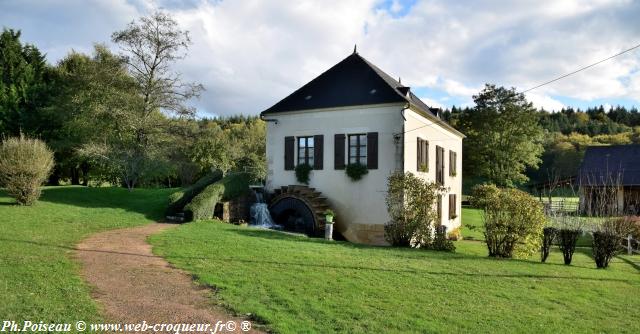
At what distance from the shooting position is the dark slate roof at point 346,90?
1812cm

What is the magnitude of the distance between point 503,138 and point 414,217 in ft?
106

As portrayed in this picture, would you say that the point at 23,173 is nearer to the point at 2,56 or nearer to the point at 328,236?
the point at 328,236

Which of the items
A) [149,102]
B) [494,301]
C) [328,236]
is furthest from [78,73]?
[494,301]

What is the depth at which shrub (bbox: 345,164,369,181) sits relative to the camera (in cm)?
1794

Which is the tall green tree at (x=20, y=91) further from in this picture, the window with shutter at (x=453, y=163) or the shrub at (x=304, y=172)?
the window with shutter at (x=453, y=163)

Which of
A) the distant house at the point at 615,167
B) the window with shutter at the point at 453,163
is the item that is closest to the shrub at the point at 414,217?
the window with shutter at the point at 453,163

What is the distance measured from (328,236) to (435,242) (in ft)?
13.4

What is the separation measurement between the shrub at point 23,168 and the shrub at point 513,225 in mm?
14885

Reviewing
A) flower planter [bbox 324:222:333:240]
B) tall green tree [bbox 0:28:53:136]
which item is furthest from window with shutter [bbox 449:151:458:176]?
tall green tree [bbox 0:28:53:136]

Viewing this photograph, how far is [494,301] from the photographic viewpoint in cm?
720

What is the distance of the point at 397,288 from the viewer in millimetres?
7633

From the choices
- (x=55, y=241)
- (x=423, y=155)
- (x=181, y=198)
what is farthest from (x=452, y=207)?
(x=55, y=241)

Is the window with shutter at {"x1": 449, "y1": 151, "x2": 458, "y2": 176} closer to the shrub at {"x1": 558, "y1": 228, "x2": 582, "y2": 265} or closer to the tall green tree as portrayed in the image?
the shrub at {"x1": 558, "y1": 228, "x2": 582, "y2": 265}

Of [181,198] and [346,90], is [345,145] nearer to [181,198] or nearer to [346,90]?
[346,90]
